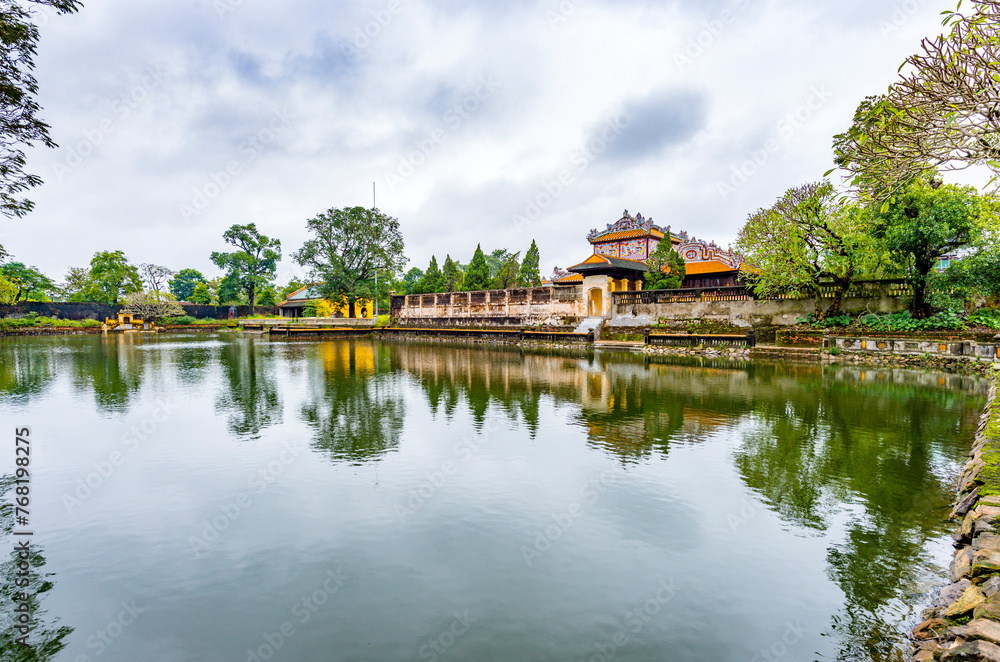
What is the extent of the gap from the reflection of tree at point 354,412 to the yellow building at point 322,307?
31.8 meters

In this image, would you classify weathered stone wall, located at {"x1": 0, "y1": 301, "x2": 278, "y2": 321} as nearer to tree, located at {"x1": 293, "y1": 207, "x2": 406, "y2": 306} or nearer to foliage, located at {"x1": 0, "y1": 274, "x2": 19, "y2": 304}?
foliage, located at {"x1": 0, "y1": 274, "x2": 19, "y2": 304}

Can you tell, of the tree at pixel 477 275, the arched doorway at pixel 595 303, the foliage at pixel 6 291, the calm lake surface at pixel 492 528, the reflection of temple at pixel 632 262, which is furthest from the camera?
the tree at pixel 477 275

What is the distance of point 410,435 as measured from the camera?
8102 millimetres

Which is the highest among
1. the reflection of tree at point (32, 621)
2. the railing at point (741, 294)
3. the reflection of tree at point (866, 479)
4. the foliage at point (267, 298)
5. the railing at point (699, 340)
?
the foliage at point (267, 298)

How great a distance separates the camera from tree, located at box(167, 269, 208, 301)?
224 ft

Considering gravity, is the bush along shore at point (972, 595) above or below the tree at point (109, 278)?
below

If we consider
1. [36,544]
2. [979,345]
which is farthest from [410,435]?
[979,345]

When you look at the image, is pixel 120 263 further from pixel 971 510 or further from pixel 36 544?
pixel 971 510

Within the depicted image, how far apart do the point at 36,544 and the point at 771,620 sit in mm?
6450

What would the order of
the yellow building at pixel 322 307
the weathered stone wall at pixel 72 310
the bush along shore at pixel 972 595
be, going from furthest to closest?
the yellow building at pixel 322 307 → the weathered stone wall at pixel 72 310 → the bush along shore at pixel 972 595

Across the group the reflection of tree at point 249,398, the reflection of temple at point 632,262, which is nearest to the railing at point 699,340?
the reflection of temple at point 632,262

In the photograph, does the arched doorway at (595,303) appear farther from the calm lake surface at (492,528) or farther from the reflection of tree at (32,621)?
the reflection of tree at (32,621)

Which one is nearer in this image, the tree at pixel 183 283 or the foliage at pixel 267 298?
the foliage at pixel 267 298

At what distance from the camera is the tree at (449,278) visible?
44875 mm
